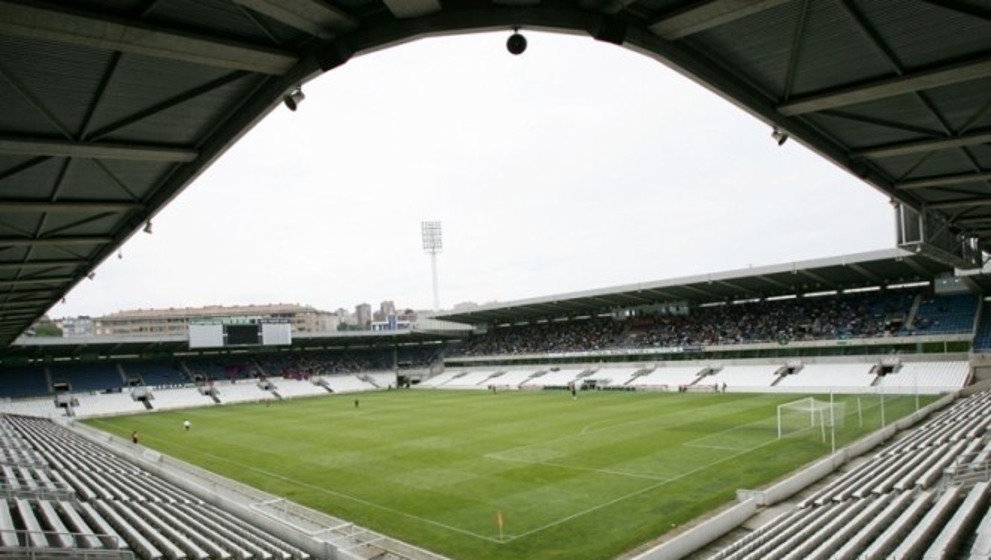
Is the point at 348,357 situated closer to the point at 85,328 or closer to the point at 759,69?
the point at 759,69

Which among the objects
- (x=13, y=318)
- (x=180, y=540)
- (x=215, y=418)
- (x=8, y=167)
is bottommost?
(x=215, y=418)

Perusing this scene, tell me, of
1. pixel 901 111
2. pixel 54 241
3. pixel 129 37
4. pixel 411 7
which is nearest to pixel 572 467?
pixel 901 111

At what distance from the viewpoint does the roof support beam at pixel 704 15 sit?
6223 mm

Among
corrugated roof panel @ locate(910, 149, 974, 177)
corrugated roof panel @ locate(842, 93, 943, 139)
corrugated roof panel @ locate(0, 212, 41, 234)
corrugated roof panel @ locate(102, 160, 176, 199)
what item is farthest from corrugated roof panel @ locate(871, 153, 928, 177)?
corrugated roof panel @ locate(0, 212, 41, 234)

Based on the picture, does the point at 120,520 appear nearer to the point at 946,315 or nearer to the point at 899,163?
the point at 899,163

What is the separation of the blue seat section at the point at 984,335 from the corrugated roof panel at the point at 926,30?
129ft

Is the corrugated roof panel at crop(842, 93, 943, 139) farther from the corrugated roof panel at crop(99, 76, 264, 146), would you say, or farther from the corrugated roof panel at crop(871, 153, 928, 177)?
the corrugated roof panel at crop(99, 76, 264, 146)

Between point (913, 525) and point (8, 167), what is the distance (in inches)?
590

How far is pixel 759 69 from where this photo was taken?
8.54 m

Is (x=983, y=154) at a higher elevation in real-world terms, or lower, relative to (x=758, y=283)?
higher

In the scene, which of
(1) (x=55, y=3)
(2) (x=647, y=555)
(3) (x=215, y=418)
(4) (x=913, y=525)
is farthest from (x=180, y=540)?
(3) (x=215, y=418)

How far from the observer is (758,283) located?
51.1 m

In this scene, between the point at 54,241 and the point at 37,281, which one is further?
the point at 37,281

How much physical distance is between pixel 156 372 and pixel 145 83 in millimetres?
66802
